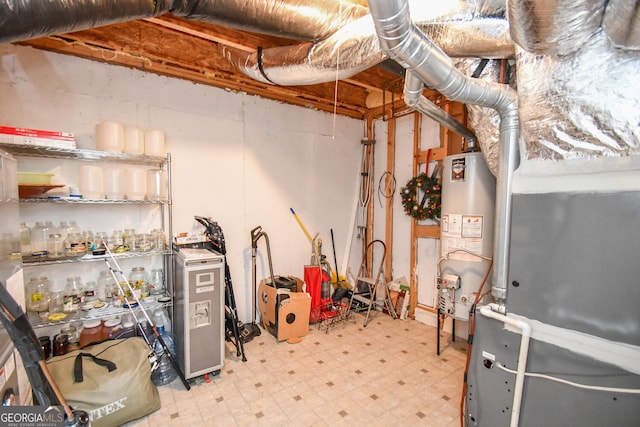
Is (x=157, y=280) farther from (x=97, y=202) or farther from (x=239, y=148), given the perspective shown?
(x=239, y=148)

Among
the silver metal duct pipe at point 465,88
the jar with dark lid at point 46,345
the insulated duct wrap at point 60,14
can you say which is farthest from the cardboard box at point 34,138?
the silver metal duct pipe at point 465,88

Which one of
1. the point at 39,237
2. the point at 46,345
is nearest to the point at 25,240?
the point at 39,237

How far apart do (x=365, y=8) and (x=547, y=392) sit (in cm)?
249

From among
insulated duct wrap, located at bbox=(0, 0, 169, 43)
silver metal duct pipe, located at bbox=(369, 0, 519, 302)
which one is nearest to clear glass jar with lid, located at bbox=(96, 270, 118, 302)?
insulated duct wrap, located at bbox=(0, 0, 169, 43)

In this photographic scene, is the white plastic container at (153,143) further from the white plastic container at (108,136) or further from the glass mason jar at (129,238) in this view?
the glass mason jar at (129,238)

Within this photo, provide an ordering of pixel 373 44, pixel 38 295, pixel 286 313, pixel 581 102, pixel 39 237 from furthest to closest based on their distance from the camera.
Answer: pixel 286 313 → pixel 39 237 → pixel 38 295 → pixel 373 44 → pixel 581 102

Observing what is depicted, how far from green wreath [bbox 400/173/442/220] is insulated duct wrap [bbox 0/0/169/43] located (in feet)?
9.39

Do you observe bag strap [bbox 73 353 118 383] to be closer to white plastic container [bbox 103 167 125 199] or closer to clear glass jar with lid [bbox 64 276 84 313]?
clear glass jar with lid [bbox 64 276 84 313]

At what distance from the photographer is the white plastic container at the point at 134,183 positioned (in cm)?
247

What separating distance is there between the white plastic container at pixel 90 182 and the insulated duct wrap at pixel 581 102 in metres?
3.00

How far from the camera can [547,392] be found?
1.36 metres

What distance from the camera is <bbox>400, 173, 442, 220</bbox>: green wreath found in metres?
3.26

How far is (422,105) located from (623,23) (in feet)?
3.62

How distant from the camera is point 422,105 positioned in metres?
2.06
